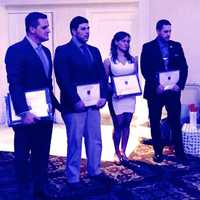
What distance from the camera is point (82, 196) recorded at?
375 centimetres

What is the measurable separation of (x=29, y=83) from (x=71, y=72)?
46 cm

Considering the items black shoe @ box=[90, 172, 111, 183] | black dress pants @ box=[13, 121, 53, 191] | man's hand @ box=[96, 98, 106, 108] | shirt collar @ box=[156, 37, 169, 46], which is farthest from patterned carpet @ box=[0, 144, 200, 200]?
shirt collar @ box=[156, 37, 169, 46]

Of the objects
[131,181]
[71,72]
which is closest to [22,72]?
[71,72]

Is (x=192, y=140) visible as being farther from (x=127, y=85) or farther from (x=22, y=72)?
(x=22, y=72)

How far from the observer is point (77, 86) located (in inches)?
144

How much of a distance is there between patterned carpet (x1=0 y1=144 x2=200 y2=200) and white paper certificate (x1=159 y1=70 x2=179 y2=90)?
0.84 metres

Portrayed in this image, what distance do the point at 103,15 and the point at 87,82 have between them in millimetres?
2727

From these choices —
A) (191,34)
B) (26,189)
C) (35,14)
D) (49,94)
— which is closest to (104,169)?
(26,189)

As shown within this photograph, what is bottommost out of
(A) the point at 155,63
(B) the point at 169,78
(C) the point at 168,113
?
(C) the point at 168,113

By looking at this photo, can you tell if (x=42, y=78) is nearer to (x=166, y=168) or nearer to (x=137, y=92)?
(x=137, y=92)

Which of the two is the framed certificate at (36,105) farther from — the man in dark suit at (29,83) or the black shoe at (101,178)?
the black shoe at (101,178)

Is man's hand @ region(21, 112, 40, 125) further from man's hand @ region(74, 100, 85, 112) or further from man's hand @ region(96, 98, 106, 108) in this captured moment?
man's hand @ region(96, 98, 106, 108)

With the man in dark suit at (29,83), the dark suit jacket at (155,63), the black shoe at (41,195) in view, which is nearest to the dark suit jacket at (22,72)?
the man in dark suit at (29,83)

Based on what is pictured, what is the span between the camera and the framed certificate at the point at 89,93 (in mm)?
3682
